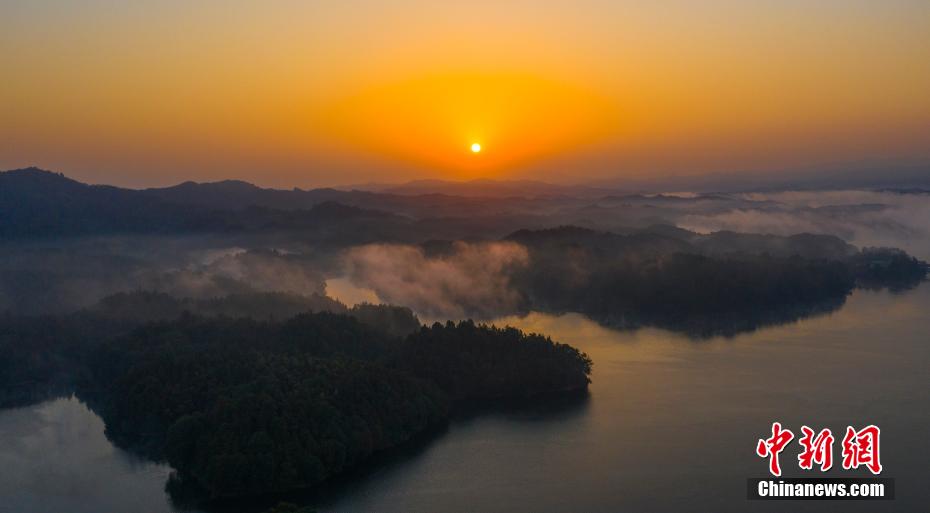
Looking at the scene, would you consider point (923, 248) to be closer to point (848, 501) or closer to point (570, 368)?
point (570, 368)

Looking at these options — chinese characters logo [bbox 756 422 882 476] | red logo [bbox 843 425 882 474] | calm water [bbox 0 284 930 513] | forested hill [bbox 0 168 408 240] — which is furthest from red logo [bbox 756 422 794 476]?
forested hill [bbox 0 168 408 240]

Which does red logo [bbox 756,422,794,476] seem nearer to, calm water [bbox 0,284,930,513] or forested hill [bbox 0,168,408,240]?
calm water [bbox 0,284,930,513]

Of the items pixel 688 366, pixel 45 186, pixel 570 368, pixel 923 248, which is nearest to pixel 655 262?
pixel 688 366

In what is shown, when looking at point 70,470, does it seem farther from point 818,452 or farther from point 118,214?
point 118,214

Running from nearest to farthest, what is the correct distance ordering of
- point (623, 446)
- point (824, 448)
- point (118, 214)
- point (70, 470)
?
point (824, 448) < point (70, 470) < point (623, 446) < point (118, 214)

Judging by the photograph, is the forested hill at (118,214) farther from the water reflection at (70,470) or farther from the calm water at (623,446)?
the water reflection at (70,470)

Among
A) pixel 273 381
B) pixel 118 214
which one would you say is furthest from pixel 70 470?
pixel 118 214

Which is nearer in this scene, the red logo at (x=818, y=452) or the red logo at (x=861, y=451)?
the red logo at (x=818, y=452)

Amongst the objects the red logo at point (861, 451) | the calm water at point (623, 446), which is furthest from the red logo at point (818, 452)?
the calm water at point (623, 446)
